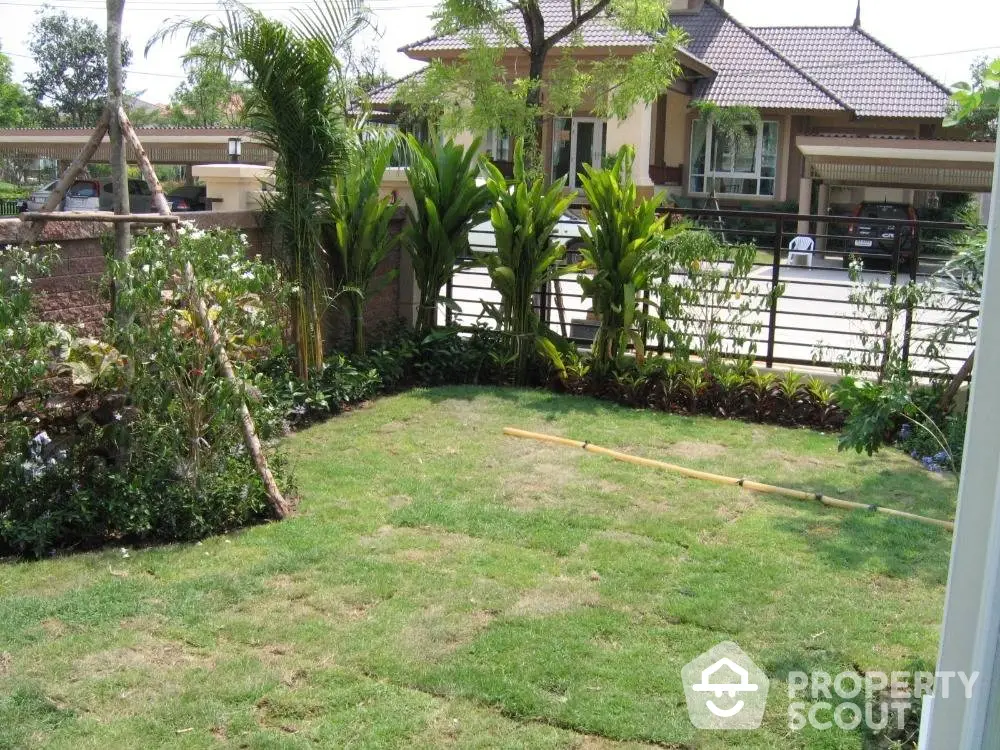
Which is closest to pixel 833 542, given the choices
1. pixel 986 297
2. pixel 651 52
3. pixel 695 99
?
pixel 986 297

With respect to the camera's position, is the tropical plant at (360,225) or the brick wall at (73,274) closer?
the brick wall at (73,274)

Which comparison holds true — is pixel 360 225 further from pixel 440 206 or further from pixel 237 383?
pixel 237 383

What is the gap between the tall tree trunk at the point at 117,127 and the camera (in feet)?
20.7

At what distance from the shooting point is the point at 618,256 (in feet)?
32.1

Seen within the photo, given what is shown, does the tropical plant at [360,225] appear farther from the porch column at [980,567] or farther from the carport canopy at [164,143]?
the carport canopy at [164,143]

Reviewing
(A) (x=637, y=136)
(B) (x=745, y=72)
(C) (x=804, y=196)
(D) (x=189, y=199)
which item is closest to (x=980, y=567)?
(A) (x=637, y=136)

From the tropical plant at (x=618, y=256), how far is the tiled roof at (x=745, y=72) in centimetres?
1857

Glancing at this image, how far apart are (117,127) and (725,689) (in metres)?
4.80

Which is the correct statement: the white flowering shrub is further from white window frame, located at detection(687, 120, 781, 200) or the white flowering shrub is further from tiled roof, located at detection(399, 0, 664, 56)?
white window frame, located at detection(687, 120, 781, 200)

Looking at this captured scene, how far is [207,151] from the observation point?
3434 cm

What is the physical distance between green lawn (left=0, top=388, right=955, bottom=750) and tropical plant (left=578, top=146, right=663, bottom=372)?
248 centimetres

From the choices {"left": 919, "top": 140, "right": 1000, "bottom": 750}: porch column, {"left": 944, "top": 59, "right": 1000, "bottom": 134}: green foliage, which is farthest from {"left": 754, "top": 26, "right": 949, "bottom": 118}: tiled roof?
{"left": 919, "top": 140, "right": 1000, "bottom": 750}: porch column

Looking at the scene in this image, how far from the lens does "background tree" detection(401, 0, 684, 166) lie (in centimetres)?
1205

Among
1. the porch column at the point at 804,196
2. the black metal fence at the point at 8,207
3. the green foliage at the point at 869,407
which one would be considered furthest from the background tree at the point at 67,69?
the green foliage at the point at 869,407
